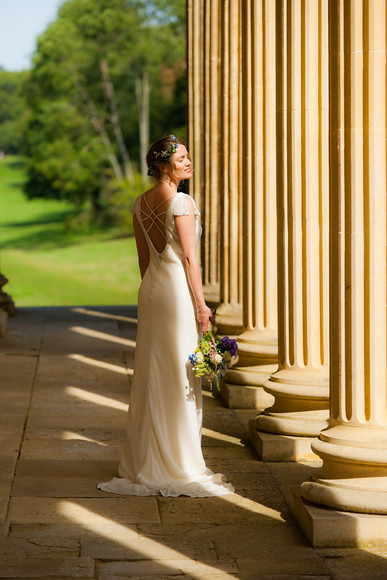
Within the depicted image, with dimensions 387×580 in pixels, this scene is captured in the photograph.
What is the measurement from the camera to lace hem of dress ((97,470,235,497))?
14.4m

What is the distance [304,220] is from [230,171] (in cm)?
917

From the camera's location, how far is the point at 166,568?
36.9 feet

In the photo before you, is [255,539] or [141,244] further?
[141,244]

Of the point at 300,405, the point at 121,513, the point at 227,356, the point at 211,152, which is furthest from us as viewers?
the point at 211,152

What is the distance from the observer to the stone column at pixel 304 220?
54.2 feet

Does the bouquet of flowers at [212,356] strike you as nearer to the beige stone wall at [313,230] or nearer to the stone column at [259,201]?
the beige stone wall at [313,230]

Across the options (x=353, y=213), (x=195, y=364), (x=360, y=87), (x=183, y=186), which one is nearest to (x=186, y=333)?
(x=195, y=364)

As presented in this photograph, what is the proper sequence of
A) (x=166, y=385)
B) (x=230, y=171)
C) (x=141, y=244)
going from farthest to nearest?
(x=230, y=171) → (x=141, y=244) → (x=166, y=385)

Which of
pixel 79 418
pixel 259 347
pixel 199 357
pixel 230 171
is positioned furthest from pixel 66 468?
pixel 230 171

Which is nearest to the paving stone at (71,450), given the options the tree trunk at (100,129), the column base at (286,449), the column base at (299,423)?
the column base at (286,449)

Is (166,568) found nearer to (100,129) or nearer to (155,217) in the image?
(155,217)

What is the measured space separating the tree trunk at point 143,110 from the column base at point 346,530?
337 feet

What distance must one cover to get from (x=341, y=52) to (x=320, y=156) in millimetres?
4255

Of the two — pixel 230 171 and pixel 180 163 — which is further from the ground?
pixel 230 171
